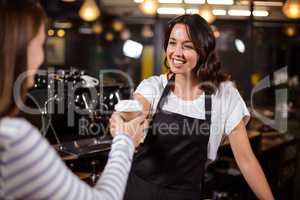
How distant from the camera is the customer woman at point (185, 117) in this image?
1693mm

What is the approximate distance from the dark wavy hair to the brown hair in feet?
2.87

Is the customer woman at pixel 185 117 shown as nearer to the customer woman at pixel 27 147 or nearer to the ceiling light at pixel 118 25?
the customer woman at pixel 27 147

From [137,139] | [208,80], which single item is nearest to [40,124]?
[208,80]

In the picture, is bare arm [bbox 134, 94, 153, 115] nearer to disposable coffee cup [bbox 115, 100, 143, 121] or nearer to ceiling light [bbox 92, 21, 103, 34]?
disposable coffee cup [bbox 115, 100, 143, 121]

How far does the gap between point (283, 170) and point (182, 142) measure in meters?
3.13

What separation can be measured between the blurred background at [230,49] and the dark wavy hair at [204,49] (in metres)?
1.69

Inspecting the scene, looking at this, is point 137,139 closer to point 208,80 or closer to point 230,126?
point 230,126

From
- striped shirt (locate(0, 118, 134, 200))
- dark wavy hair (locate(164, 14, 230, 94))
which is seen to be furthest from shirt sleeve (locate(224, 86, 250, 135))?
striped shirt (locate(0, 118, 134, 200))

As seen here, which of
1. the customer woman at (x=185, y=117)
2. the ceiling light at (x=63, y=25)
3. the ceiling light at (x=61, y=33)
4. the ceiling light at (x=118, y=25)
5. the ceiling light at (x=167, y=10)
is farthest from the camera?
the ceiling light at (x=118, y=25)

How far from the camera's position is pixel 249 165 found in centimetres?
161

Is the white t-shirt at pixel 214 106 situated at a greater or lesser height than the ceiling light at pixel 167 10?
lesser

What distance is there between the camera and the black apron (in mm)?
1726

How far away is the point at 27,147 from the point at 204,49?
3.49 feet

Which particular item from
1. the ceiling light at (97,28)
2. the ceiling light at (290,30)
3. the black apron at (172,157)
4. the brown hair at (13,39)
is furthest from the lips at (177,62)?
the ceiling light at (97,28)
